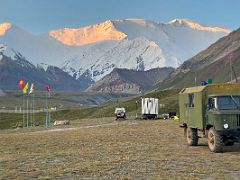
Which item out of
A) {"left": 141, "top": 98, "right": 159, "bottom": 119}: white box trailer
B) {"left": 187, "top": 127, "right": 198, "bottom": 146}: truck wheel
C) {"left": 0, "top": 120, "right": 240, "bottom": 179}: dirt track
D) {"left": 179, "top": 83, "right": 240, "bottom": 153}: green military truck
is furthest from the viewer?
{"left": 141, "top": 98, "right": 159, "bottom": 119}: white box trailer

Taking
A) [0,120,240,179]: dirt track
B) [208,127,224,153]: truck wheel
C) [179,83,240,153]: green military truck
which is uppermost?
[179,83,240,153]: green military truck

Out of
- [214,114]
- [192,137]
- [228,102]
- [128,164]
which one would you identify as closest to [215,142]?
[214,114]

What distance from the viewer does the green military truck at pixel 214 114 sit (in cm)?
2330

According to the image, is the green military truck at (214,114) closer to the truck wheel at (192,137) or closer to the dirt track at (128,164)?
the truck wheel at (192,137)

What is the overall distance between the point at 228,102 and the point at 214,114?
116 cm

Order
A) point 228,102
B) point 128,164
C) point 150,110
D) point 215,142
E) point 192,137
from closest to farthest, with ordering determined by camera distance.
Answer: point 128,164 < point 215,142 < point 228,102 < point 192,137 < point 150,110

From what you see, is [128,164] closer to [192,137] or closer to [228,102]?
[228,102]

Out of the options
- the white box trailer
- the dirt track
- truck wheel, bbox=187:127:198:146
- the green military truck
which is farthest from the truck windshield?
the white box trailer

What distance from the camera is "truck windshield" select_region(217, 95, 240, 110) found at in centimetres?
2405

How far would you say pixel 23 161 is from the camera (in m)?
21.8

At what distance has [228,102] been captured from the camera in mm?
24281

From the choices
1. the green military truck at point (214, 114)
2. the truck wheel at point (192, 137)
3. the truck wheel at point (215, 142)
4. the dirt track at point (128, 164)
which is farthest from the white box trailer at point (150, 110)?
the truck wheel at point (215, 142)

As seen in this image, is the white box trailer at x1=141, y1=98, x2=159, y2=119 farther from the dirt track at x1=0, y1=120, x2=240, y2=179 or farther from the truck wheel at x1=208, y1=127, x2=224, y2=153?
the truck wheel at x1=208, y1=127, x2=224, y2=153

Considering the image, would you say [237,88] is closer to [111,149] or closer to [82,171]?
[111,149]
